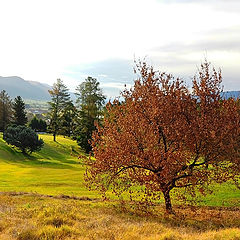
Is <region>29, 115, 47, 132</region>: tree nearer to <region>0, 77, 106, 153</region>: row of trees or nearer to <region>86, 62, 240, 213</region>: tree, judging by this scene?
<region>0, 77, 106, 153</region>: row of trees

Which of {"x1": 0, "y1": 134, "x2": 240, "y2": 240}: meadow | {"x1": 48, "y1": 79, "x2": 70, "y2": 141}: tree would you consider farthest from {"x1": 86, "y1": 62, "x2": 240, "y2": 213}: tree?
{"x1": 48, "y1": 79, "x2": 70, "y2": 141}: tree

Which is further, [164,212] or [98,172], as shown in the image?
[164,212]

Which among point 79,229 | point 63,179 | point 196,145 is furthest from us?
point 63,179

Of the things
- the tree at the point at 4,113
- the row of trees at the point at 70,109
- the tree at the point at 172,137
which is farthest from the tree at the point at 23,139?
the tree at the point at 172,137

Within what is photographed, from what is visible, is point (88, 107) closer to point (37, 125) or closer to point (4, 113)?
point (4, 113)

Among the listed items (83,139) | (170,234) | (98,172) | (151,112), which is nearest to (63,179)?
(98,172)

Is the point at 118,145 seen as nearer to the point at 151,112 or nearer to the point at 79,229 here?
the point at 151,112

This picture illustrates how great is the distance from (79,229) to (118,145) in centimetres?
481

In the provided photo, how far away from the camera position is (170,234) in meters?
9.00

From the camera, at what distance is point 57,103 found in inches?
2451

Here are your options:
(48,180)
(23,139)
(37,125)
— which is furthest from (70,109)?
(48,180)

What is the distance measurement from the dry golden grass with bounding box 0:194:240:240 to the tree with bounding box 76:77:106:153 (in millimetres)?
36379

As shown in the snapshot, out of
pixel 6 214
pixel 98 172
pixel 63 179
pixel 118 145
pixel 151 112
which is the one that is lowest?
pixel 63 179

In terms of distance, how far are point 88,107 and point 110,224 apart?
1724 inches
